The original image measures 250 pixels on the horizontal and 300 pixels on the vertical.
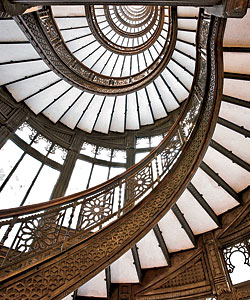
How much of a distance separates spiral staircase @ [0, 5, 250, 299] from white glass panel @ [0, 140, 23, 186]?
1.15m

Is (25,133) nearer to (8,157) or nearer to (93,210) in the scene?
(8,157)

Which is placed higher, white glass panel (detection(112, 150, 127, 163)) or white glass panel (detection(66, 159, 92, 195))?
white glass panel (detection(112, 150, 127, 163))

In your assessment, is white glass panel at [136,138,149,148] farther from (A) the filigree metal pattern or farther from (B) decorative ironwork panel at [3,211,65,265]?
(B) decorative ironwork panel at [3,211,65,265]

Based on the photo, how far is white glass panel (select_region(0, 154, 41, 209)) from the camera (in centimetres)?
481

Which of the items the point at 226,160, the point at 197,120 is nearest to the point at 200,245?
the point at 226,160

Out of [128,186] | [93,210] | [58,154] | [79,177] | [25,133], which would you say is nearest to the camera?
[93,210]

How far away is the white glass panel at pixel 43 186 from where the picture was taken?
5174 millimetres

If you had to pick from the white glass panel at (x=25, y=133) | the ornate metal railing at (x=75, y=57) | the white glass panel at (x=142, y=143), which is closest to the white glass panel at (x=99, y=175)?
the white glass panel at (x=142, y=143)

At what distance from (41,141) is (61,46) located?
8.73ft

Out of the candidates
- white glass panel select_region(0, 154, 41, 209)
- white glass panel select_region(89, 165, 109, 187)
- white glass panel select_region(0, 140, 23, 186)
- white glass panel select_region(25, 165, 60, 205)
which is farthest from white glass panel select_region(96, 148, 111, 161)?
white glass panel select_region(0, 140, 23, 186)

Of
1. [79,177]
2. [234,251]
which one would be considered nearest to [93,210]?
[234,251]

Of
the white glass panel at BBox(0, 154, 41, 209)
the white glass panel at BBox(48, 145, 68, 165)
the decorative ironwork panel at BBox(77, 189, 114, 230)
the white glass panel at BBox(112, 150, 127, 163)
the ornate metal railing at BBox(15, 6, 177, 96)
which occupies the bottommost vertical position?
the decorative ironwork panel at BBox(77, 189, 114, 230)

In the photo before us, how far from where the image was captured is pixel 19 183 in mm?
5195

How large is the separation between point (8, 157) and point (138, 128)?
13.8ft
